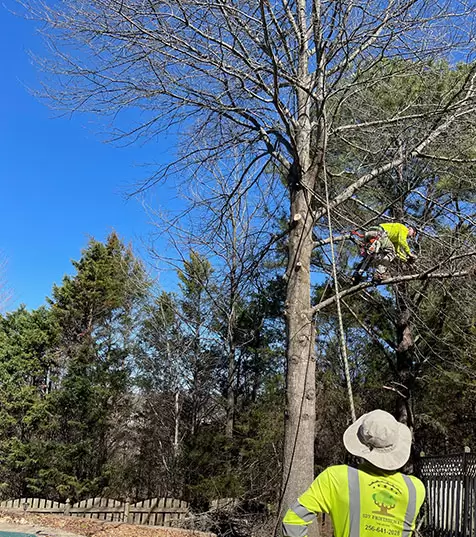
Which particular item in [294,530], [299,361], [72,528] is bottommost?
[72,528]

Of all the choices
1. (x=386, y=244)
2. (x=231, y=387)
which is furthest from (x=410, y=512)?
(x=231, y=387)

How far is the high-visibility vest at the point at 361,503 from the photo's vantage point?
1.87m

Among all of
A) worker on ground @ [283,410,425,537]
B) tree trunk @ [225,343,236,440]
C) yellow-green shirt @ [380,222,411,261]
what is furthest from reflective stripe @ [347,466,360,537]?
tree trunk @ [225,343,236,440]

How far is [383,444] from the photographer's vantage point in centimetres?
191

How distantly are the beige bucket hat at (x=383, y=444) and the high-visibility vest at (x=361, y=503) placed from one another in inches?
2.2

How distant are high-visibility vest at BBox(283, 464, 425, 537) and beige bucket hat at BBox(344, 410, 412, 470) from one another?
0.19 feet

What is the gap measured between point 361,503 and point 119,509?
36.9 ft

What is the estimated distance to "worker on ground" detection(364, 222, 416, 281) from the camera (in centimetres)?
486

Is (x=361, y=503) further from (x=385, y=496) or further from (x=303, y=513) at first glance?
(x=303, y=513)

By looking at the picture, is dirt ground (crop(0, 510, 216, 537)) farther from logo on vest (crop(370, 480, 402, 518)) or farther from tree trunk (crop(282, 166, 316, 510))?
logo on vest (crop(370, 480, 402, 518))

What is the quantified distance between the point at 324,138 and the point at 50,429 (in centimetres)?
1329

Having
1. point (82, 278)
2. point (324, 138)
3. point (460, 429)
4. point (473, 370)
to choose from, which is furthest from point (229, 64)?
point (82, 278)

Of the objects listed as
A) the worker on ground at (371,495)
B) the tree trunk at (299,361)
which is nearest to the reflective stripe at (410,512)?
the worker on ground at (371,495)

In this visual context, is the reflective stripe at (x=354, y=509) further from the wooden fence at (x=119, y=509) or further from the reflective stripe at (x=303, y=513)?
the wooden fence at (x=119, y=509)
